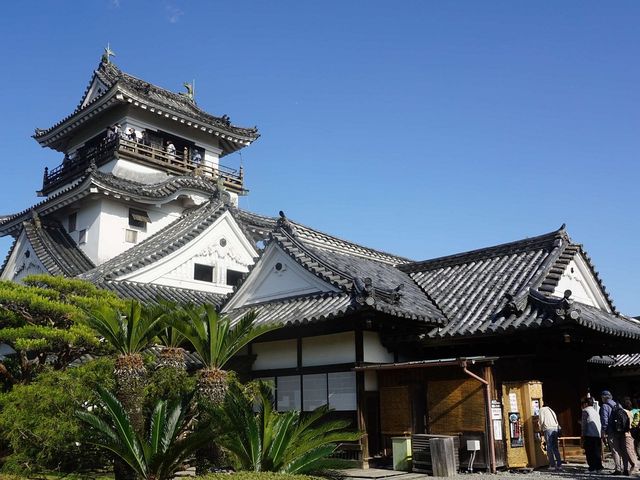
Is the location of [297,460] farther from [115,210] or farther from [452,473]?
[115,210]

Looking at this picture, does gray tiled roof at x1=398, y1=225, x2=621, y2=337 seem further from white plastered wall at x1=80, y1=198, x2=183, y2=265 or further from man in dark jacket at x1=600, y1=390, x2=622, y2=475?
white plastered wall at x1=80, y1=198, x2=183, y2=265

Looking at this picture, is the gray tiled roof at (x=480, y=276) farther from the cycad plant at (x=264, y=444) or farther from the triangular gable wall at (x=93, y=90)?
the triangular gable wall at (x=93, y=90)

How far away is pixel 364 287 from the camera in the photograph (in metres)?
15.2

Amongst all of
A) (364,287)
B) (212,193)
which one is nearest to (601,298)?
(364,287)

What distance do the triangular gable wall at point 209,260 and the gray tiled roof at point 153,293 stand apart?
0.40 metres

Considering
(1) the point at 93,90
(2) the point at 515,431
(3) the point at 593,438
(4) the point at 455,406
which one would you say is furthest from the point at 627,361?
(1) the point at 93,90

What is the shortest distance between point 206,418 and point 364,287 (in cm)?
507

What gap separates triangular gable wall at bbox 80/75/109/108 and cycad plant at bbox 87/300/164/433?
23259 mm

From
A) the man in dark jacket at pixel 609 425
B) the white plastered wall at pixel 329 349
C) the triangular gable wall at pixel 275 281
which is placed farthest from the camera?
the triangular gable wall at pixel 275 281

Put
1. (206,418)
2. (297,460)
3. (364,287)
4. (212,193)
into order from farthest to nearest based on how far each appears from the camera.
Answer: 1. (212,193)
2. (364,287)
3. (206,418)
4. (297,460)

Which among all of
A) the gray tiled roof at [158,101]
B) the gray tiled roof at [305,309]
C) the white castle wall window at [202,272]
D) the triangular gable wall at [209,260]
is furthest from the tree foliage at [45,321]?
the gray tiled roof at [158,101]

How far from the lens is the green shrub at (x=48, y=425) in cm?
1194

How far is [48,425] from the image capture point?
39.2 feet

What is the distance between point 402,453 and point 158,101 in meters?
22.3
